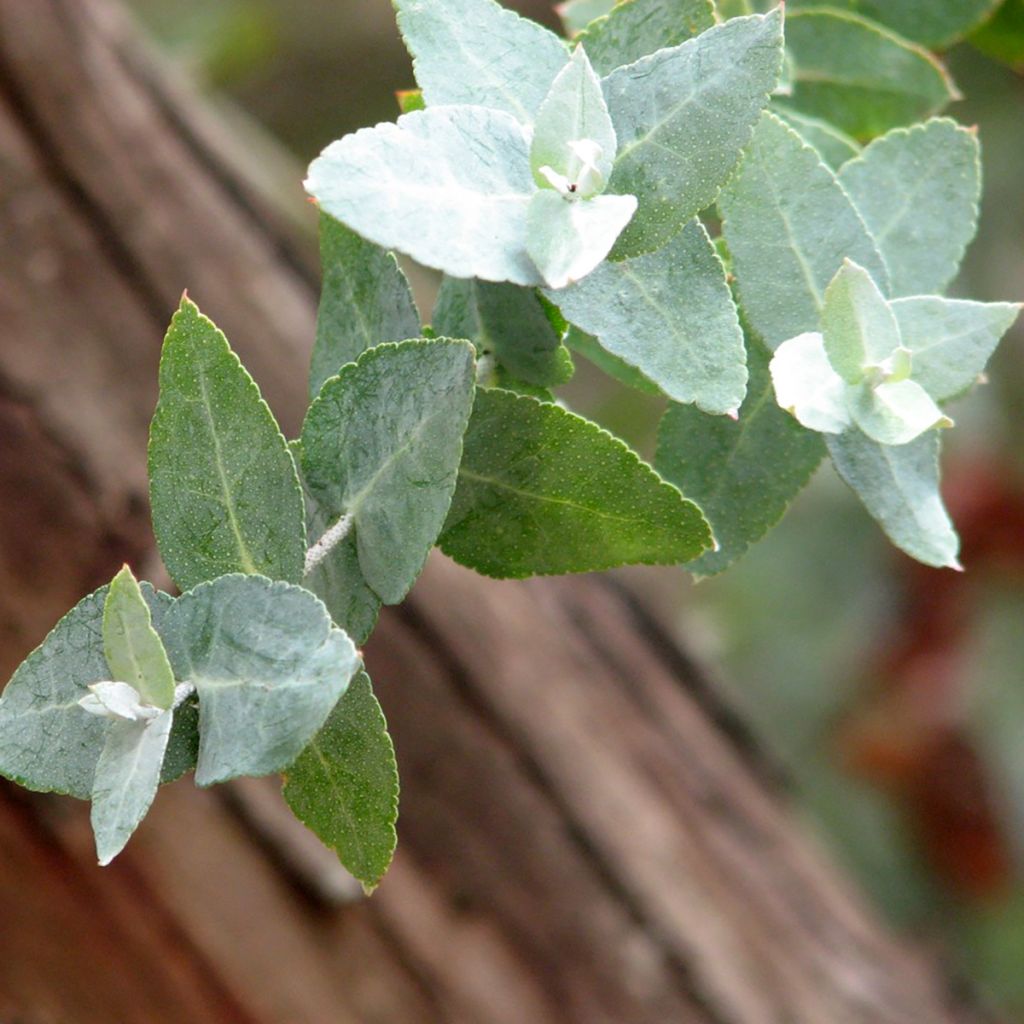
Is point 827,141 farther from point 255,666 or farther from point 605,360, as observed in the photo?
point 255,666

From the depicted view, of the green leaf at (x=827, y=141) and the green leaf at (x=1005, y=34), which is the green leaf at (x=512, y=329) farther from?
the green leaf at (x=1005, y=34)

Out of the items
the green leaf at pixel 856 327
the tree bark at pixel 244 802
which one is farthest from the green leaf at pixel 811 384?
the tree bark at pixel 244 802

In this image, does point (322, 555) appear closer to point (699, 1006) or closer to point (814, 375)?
point (814, 375)

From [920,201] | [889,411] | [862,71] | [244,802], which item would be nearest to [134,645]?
[889,411]

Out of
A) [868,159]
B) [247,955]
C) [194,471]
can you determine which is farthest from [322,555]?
[247,955]

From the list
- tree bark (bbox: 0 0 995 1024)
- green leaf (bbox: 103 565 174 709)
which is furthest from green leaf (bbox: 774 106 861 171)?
tree bark (bbox: 0 0 995 1024)
